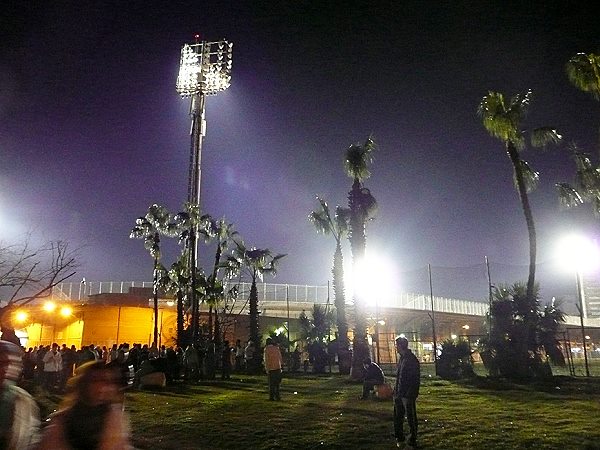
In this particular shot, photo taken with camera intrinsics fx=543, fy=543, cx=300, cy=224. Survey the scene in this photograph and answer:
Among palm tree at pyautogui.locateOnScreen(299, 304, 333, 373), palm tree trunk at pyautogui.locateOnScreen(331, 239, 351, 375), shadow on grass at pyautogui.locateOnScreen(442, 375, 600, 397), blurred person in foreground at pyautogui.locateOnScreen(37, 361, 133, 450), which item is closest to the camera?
blurred person in foreground at pyautogui.locateOnScreen(37, 361, 133, 450)

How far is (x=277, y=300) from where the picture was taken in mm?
48094

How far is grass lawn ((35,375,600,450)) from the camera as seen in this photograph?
396 inches

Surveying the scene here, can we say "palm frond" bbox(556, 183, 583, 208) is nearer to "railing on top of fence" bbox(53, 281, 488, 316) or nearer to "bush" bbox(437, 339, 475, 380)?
"bush" bbox(437, 339, 475, 380)

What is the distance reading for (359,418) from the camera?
41.1 ft

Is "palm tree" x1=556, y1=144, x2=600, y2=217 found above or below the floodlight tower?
below

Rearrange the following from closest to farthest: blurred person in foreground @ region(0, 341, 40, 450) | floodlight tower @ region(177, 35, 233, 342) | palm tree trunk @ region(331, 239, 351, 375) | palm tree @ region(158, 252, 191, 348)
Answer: blurred person in foreground @ region(0, 341, 40, 450), palm tree trunk @ region(331, 239, 351, 375), palm tree @ region(158, 252, 191, 348), floodlight tower @ region(177, 35, 233, 342)

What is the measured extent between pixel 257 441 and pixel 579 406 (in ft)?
28.2

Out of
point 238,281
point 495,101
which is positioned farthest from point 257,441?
point 238,281

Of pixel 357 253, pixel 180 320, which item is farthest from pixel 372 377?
pixel 180 320

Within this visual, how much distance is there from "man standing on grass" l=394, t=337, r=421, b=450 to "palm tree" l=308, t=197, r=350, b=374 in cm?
1846

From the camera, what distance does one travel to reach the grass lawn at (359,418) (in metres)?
10.1

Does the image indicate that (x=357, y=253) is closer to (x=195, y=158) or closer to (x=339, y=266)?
(x=339, y=266)

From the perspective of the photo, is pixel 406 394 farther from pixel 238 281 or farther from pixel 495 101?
pixel 238 281

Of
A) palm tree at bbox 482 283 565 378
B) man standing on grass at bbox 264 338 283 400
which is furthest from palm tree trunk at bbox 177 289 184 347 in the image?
palm tree at bbox 482 283 565 378
